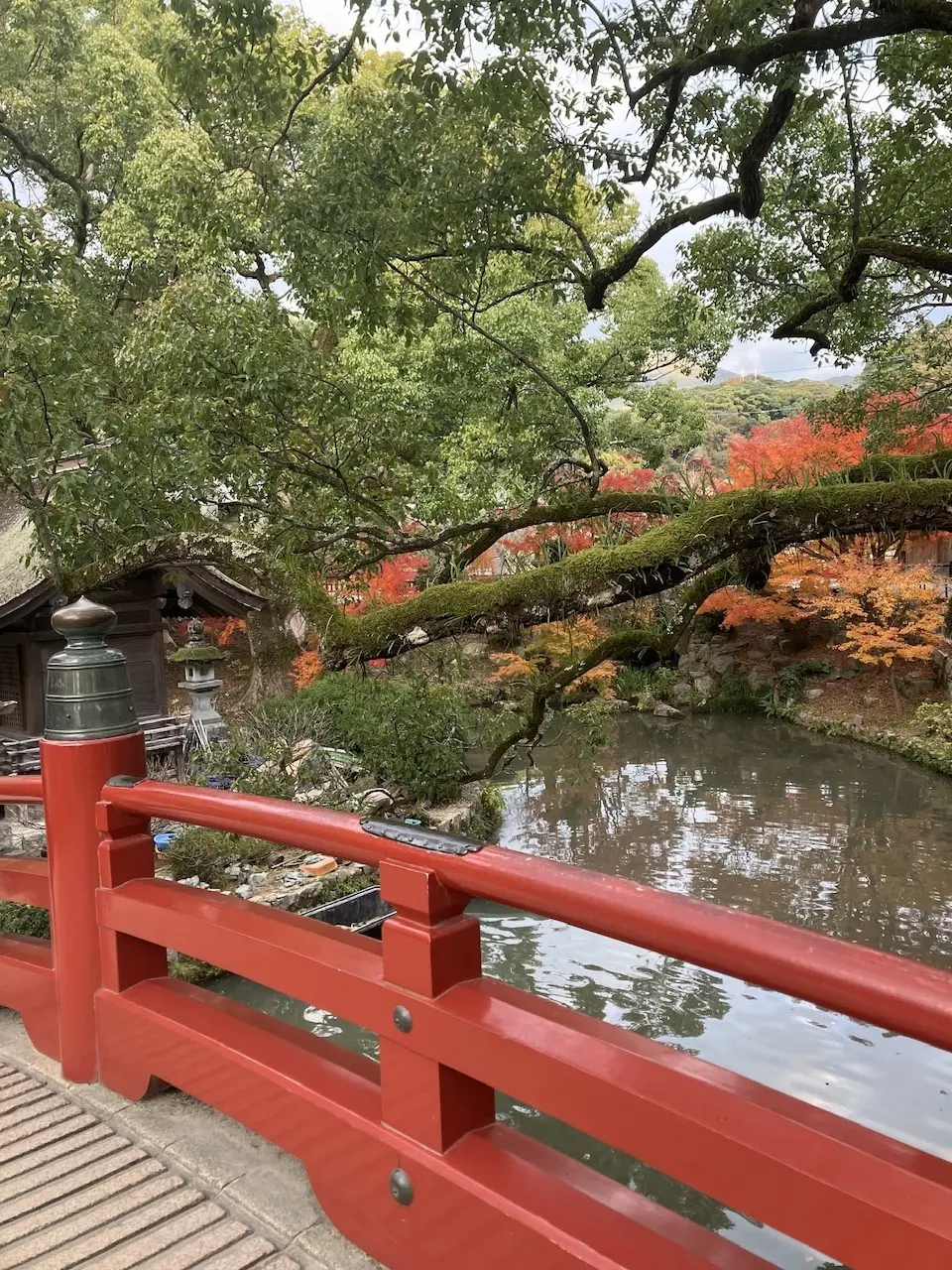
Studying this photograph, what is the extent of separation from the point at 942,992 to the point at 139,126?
16.9 meters

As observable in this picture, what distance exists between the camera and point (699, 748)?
54.4ft

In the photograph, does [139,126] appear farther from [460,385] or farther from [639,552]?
[639,552]

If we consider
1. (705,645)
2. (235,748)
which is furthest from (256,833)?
(705,645)

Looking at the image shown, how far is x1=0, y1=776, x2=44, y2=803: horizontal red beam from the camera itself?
2613 mm

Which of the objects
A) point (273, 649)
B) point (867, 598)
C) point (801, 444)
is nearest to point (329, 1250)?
point (273, 649)

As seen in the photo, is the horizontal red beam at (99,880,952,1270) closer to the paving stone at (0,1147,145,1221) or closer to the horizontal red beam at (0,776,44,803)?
the paving stone at (0,1147,145,1221)

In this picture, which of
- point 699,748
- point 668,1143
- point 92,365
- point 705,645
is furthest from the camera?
point 705,645

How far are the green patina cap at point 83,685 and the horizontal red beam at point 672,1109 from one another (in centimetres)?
89

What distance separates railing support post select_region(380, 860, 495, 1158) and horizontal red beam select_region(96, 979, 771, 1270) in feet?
0.13

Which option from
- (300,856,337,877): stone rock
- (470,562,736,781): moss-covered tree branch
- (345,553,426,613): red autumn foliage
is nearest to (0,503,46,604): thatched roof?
(345,553,426,613): red autumn foliage

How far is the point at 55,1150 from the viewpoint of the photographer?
212 centimetres

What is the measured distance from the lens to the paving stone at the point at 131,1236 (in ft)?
5.76

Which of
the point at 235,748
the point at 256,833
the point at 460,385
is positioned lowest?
the point at 235,748

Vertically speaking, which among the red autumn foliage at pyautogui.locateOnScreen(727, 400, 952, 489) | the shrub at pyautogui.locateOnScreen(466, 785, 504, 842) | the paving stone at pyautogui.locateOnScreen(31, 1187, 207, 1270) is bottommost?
the shrub at pyautogui.locateOnScreen(466, 785, 504, 842)
